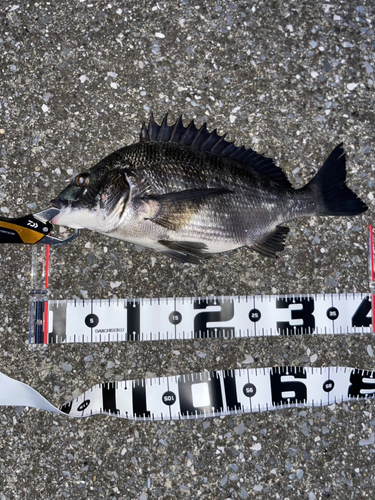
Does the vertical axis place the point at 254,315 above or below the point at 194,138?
below

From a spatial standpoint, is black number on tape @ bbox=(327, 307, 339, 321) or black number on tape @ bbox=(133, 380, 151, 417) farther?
black number on tape @ bbox=(327, 307, 339, 321)

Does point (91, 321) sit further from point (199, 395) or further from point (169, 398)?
point (199, 395)

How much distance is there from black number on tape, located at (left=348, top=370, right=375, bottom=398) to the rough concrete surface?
0.09 m

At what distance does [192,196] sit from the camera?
242cm

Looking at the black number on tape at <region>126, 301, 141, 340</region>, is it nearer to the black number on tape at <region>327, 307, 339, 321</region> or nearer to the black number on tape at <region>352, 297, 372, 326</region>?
the black number on tape at <region>327, 307, 339, 321</region>

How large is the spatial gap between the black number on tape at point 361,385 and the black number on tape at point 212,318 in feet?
3.19

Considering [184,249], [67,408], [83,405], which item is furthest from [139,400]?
[184,249]

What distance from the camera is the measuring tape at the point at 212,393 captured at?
276 cm

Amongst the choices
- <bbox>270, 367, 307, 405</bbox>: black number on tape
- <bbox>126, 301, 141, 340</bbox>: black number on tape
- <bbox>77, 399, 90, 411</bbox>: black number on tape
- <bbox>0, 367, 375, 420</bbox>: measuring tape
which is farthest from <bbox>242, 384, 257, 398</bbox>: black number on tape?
<bbox>77, 399, 90, 411</bbox>: black number on tape

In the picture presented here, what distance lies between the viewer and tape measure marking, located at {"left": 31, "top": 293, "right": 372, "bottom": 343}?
2.86 metres

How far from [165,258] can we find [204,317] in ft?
1.74

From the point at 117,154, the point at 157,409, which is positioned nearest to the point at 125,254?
the point at 117,154

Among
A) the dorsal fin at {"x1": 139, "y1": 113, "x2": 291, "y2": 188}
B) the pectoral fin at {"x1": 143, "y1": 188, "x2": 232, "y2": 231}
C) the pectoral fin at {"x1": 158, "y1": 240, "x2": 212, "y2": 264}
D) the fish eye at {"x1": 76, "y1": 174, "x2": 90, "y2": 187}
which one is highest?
the dorsal fin at {"x1": 139, "y1": 113, "x2": 291, "y2": 188}

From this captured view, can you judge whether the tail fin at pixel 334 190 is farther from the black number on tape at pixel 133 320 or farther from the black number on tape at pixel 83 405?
the black number on tape at pixel 83 405
